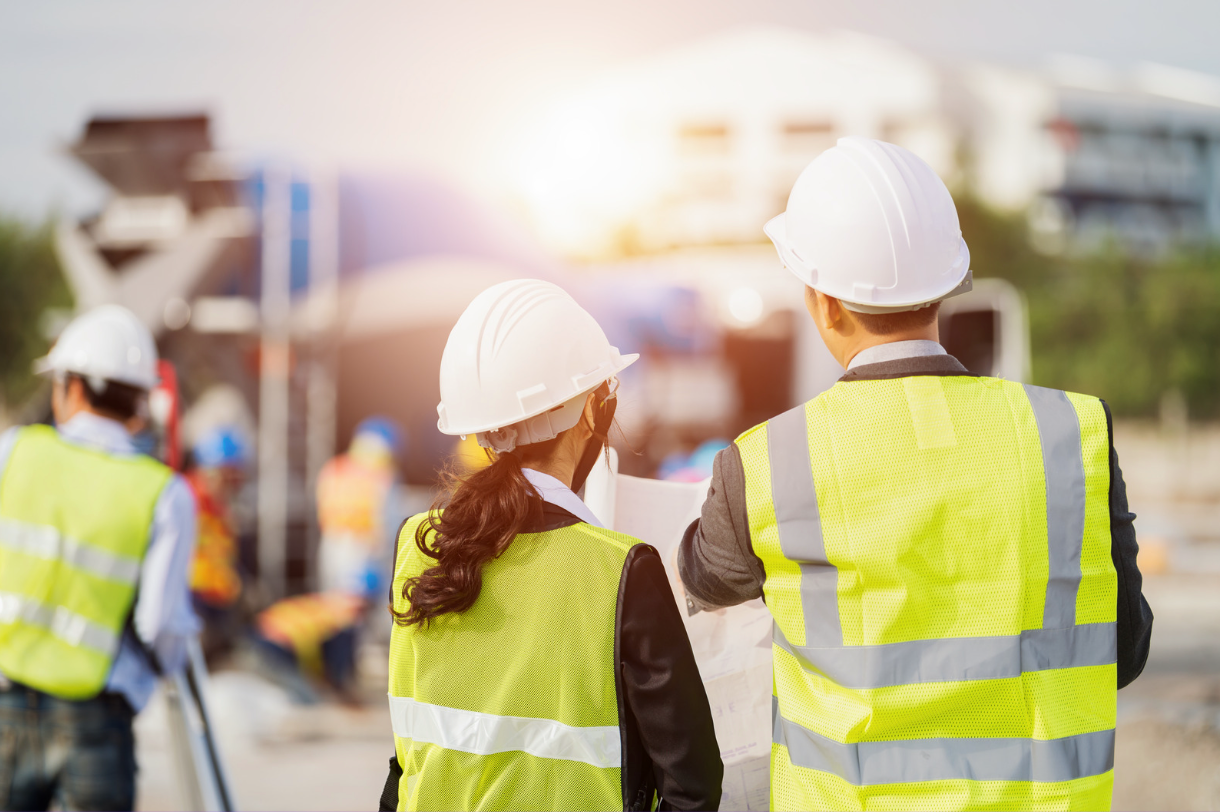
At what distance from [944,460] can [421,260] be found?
7966mm

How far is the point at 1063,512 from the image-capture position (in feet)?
4.39

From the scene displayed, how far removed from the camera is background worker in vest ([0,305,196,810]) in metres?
2.46

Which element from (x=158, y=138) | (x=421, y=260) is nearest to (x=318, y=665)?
(x=421, y=260)

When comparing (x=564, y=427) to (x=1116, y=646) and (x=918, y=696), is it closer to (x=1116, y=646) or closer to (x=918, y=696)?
(x=918, y=696)

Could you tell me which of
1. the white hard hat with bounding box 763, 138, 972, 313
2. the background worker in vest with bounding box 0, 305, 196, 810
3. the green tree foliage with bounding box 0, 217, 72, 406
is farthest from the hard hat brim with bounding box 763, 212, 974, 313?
the green tree foliage with bounding box 0, 217, 72, 406

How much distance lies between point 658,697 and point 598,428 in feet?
1.64

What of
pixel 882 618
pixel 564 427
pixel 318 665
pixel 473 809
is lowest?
pixel 318 665

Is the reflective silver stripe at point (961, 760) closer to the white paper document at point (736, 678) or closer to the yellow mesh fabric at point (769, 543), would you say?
the yellow mesh fabric at point (769, 543)

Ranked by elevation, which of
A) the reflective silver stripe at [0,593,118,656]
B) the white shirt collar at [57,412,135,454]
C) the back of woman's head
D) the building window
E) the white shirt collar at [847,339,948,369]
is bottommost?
the reflective silver stripe at [0,593,118,656]

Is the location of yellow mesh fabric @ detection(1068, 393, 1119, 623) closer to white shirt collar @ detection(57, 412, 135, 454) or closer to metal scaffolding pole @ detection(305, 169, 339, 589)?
white shirt collar @ detection(57, 412, 135, 454)

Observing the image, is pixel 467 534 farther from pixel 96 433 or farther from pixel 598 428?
pixel 96 433

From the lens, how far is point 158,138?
784 cm

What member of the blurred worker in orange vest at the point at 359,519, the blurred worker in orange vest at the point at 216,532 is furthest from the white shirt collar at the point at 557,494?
the blurred worker in orange vest at the point at 359,519

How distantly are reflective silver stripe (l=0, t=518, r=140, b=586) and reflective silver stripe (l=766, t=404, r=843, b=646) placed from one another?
195 centimetres
